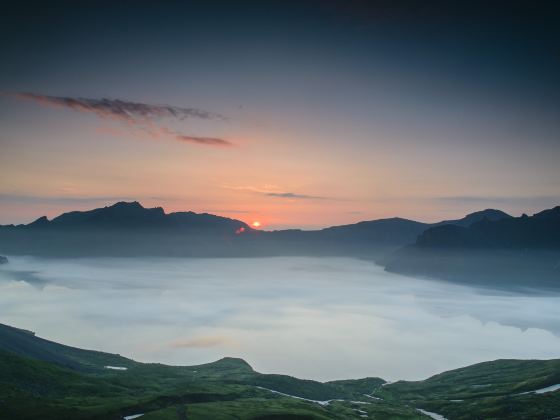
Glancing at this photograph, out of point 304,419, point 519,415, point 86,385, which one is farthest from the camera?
point 86,385

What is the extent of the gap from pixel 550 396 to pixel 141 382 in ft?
514

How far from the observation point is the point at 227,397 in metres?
140

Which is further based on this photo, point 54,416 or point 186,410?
point 186,410

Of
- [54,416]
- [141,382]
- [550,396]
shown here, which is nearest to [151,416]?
[54,416]

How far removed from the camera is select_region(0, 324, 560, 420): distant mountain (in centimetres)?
10818

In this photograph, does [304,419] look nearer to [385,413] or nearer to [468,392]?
[385,413]

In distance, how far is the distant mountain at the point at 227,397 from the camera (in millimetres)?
108175

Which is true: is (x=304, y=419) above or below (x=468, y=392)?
above

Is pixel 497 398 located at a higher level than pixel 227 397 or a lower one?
lower

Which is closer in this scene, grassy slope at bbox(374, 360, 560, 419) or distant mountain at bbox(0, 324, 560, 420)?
distant mountain at bbox(0, 324, 560, 420)

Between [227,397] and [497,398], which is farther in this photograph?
[497,398]

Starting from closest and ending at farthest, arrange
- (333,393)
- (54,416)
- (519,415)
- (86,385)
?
(54,416) → (519,415) → (86,385) → (333,393)

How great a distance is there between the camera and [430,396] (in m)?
189

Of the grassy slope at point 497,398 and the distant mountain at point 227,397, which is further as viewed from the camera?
the grassy slope at point 497,398
